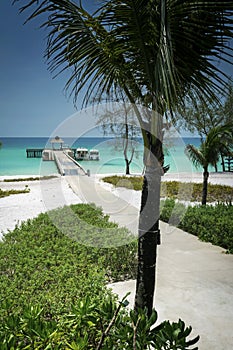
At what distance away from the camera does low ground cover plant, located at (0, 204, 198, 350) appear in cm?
167

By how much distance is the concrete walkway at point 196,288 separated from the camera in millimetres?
2578

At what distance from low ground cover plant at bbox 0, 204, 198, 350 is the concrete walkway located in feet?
0.73

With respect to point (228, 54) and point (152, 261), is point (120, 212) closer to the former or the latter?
point (152, 261)

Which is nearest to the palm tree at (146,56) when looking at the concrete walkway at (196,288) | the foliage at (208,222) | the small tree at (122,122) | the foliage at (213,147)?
the small tree at (122,122)

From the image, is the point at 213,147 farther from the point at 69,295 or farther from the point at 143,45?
the point at 143,45

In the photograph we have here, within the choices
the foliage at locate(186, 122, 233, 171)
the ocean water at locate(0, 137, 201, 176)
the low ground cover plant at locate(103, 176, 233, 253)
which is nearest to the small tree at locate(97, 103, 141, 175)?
the ocean water at locate(0, 137, 201, 176)

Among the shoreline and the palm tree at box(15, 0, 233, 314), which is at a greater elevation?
the palm tree at box(15, 0, 233, 314)

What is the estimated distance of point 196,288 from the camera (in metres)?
3.33

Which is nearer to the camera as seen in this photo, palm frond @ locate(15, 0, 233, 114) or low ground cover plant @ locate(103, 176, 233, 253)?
palm frond @ locate(15, 0, 233, 114)

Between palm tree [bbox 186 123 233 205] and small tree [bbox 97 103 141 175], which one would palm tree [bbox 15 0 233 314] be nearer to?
small tree [bbox 97 103 141 175]

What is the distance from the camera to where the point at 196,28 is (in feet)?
5.49

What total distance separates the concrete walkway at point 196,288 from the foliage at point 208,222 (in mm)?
186

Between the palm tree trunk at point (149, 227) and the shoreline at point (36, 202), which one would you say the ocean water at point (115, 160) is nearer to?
A: the palm tree trunk at point (149, 227)

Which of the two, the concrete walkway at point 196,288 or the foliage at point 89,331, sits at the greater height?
the foliage at point 89,331
